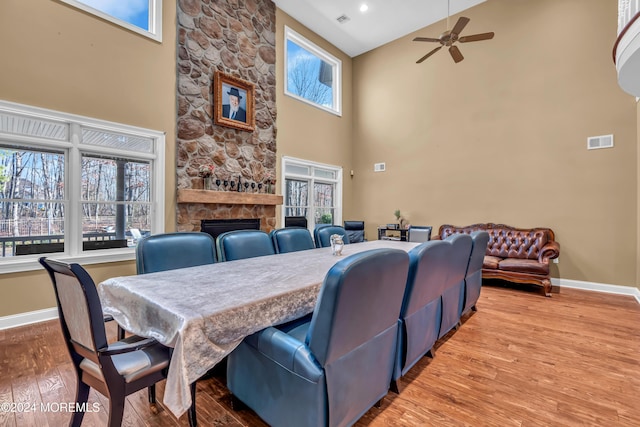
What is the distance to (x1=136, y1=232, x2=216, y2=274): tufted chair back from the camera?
7.56 ft

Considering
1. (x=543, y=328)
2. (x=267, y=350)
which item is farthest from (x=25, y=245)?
(x=543, y=328)

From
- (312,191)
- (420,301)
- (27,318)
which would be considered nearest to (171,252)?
(420,301)

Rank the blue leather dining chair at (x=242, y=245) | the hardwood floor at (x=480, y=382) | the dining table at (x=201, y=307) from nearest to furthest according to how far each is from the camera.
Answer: the dining table at (x=201, y=307) → the hardwood floor at (x=480, y=382) → the blue leather dining chair at (x=242, y=245)

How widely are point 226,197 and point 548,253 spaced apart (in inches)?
197

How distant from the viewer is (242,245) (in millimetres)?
2840

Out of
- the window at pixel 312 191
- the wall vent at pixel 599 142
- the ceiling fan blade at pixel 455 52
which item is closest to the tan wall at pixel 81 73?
the window at pixel 312 191

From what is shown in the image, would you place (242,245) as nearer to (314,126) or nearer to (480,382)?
(480,382)

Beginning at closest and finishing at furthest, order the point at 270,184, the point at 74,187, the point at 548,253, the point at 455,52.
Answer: the point at 74,187 → the point at 455,52 → the point at 548,253 → the point at 270,184

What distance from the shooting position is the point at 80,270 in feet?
3.92

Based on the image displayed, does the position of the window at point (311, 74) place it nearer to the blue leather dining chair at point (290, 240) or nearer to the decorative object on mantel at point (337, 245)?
the blue leather dining chair at point (290, 240)

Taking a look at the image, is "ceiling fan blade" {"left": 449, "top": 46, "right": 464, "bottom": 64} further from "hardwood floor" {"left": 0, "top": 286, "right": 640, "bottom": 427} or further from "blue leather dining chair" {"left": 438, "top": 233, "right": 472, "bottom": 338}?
"hardwood floor" {"left": 0, "top": 286, "right": 640, "bottom": 427}

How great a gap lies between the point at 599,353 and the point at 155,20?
6357 mm

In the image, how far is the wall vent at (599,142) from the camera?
14.7 feet

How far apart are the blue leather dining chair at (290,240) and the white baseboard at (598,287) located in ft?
14.1
